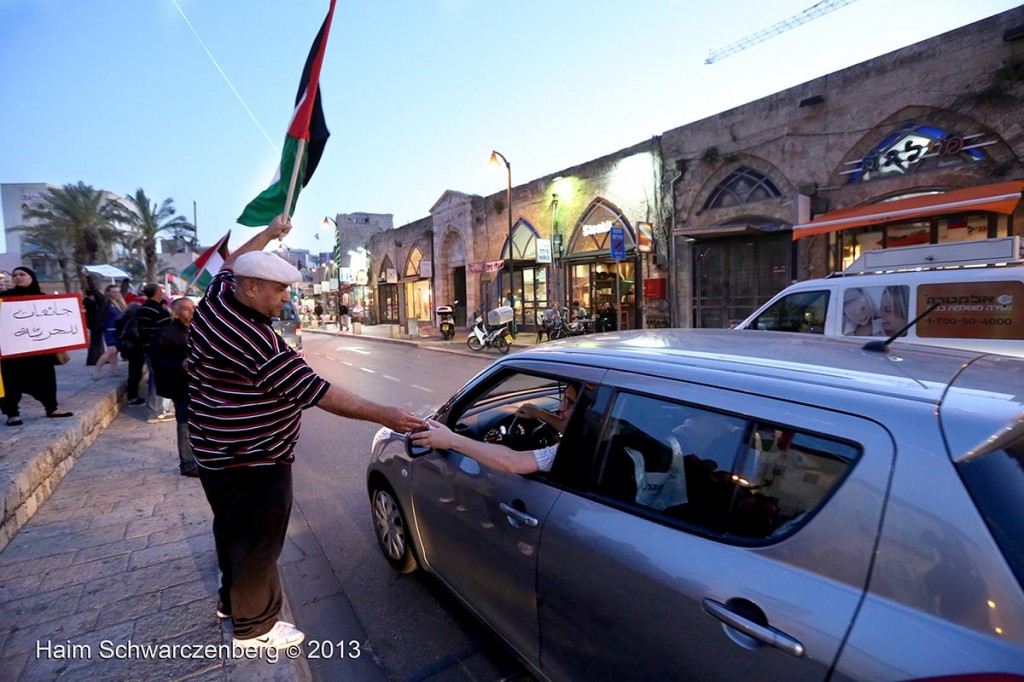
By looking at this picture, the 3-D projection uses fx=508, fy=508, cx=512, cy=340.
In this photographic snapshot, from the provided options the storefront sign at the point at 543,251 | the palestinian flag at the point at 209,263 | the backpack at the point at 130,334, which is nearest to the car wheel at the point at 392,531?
the palestinian flag at the point at 209,263

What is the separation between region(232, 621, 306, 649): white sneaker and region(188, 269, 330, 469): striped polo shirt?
0.99 m

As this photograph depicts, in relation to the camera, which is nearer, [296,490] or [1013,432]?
[1013,432]

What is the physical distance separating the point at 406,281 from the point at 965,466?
35.8m

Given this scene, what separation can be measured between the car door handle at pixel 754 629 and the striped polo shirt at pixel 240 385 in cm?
172

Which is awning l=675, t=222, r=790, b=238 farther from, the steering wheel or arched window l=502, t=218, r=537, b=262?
the steering wheel

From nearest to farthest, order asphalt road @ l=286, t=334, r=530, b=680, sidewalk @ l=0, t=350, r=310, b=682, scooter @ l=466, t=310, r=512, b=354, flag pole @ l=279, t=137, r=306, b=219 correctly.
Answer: sidewalk @ l=0, t=350, r=310, b=682 → asphalt road @ l=286, t=334, r=530, b=680 → flag pole @ l=279, t=137, r=306, b=219 → scooter @ l=466, t=310, r=512, b=354

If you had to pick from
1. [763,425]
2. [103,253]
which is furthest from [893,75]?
[103,253]

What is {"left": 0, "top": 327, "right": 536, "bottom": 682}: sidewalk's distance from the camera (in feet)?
8.29

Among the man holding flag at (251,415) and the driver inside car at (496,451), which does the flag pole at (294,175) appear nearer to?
the man holding flag at (251,415)

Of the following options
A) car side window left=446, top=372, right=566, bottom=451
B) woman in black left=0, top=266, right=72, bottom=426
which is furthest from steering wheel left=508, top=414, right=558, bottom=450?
woman in black left=0, top=266, right=72, bottom=426

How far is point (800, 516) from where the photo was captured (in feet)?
4.63

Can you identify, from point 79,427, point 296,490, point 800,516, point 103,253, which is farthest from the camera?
point 103,253

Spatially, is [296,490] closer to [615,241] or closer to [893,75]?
[615,241]

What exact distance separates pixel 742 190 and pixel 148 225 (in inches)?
1451
